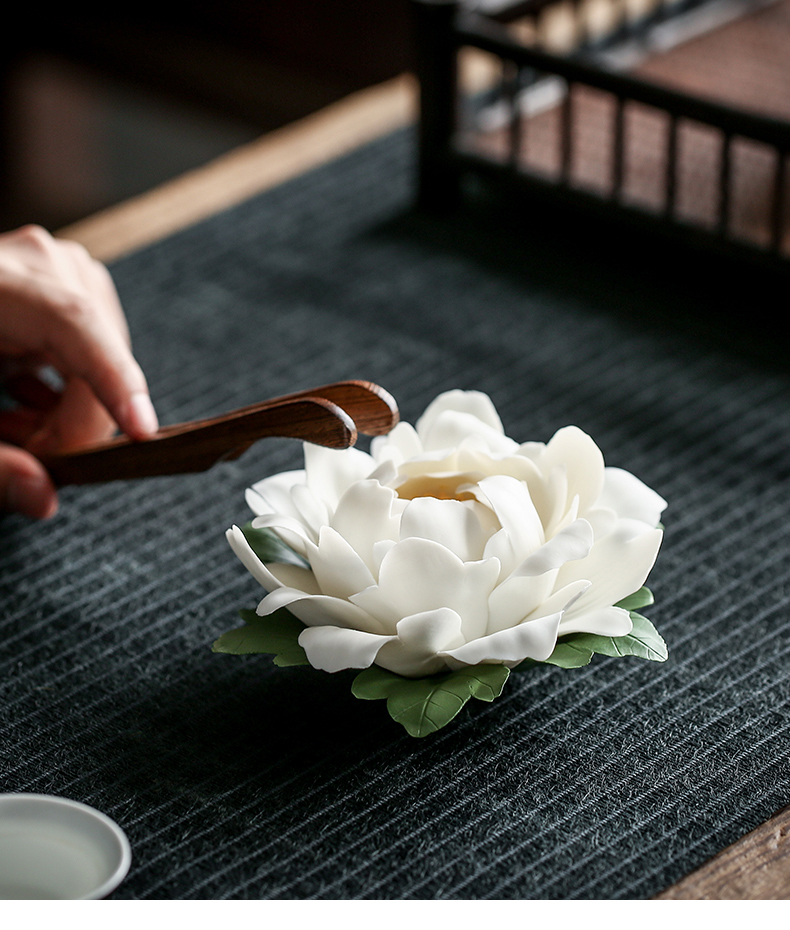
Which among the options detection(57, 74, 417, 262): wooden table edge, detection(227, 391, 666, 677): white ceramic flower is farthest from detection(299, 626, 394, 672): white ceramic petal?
detection(57, 74, 417, 262): wooden table edge

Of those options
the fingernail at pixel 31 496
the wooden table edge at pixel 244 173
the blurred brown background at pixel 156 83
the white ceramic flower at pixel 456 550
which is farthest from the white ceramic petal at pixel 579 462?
the blurred brown background at pixel 156 83

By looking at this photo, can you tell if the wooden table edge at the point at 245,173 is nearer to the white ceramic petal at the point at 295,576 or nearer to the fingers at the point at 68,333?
the fingers at the point at 68,333

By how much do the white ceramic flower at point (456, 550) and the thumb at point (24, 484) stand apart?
6.2 inches

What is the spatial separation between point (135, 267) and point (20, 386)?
19 centimetres

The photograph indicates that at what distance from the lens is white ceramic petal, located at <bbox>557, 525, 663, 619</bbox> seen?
0.39 m

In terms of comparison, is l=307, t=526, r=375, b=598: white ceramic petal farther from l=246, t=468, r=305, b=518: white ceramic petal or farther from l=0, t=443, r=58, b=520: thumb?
l=0, t=443, r=58, b=520: thumb

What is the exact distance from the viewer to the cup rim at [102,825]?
34cm

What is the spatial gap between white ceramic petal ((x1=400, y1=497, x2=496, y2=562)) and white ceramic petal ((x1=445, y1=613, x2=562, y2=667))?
0.03 metres

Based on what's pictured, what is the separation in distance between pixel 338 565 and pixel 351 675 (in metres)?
0.08

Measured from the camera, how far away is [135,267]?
0.79 meters

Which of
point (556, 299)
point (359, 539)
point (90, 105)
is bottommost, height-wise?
point (90, 105)

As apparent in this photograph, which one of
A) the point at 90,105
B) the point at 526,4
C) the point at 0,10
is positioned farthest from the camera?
the point at 0,10

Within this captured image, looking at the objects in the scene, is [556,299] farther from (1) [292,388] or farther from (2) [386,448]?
(2) [386,448]
